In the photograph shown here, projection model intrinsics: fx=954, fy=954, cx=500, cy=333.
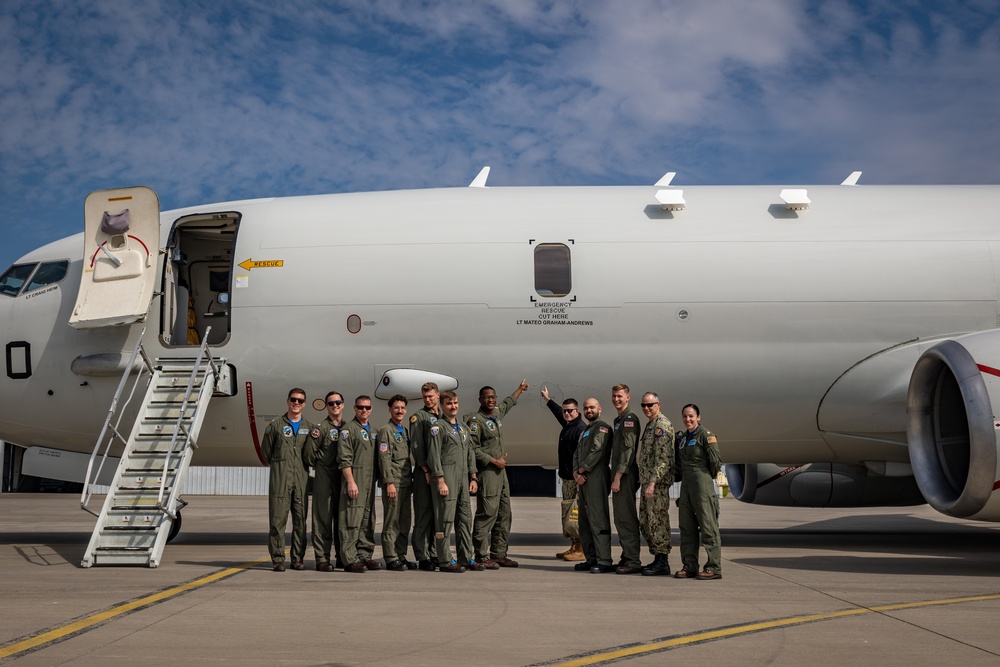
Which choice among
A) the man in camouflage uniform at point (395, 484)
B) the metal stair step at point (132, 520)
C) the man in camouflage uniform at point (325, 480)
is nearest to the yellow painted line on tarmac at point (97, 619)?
the man in camouflage uniform at point (325, 480)

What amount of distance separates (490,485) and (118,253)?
5.82 m

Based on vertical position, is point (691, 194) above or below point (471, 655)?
above

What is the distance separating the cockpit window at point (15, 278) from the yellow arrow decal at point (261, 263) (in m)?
3.07

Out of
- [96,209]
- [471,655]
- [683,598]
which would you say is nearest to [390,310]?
[96,209]

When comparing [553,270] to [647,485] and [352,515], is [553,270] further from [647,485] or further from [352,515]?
[352,515]

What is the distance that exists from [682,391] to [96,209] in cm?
799

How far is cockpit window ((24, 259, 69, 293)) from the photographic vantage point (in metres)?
12.7

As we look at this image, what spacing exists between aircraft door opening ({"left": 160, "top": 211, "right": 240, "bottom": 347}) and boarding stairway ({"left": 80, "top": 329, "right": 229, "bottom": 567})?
1.87ft

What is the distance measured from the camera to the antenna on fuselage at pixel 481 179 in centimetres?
1380

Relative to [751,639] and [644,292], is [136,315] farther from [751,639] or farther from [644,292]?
[751,639]

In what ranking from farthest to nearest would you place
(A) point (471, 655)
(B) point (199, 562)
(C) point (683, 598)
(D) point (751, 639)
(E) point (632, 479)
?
(B) point (199, 562), (E) point (632, 479), (C) point (683, 598), (D) point (751, 639), (A) point (471, 655)

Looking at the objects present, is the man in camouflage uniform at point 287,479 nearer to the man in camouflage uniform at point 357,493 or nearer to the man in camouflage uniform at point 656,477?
the man in camouflage uniform at point 357,493

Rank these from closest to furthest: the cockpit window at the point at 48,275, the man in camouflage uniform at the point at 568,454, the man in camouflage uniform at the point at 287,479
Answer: the man in camouflage uniform at the point at 287,479
the man in camouflage uniform at the point at 568,454
the cockpit window at the point at 48,275

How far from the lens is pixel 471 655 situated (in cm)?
609
